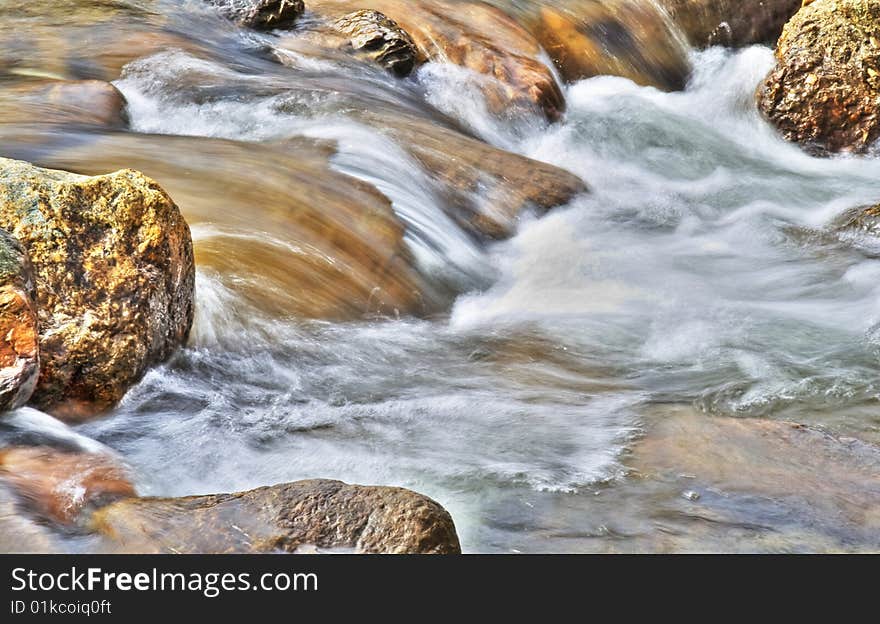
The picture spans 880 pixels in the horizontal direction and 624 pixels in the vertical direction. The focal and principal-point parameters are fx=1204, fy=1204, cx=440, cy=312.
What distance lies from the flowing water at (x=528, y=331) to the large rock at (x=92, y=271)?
0.18 m

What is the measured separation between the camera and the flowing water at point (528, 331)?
15.1 feet

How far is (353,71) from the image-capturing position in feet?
31.5

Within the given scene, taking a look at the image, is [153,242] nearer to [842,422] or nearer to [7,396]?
[7,396]

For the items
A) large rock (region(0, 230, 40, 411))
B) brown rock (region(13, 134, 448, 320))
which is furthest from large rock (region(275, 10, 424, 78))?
large rock (region(0, 230, 40, 411))

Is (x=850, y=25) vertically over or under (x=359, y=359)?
over

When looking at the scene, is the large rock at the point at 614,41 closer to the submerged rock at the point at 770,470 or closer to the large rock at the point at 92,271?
the submerged rock at the point at 770,470

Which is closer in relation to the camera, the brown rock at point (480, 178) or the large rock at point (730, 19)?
the brown rock at point (480, 178)

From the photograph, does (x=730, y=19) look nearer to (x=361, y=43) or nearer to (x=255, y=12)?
(x=361, y=43)

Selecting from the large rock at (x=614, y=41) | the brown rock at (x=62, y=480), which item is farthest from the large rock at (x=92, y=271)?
the large rock at (x=614, y=41)

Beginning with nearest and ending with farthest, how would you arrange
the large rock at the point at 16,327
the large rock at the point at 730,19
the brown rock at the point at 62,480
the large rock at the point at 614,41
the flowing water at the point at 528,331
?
the brown rock at the point at 62,480
the large rock at the point at 16,327
the flowing water at the point at 528,331
the large rock at the point at 614,41
the large rock at the point at 730,19

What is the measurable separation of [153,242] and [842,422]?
3.01 metres

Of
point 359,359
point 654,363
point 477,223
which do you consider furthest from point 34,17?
point 654,363

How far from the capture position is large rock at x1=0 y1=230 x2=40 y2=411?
13.6 ft

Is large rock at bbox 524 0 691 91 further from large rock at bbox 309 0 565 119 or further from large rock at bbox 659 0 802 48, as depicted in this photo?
large rock at bbox 309 0 565 119
